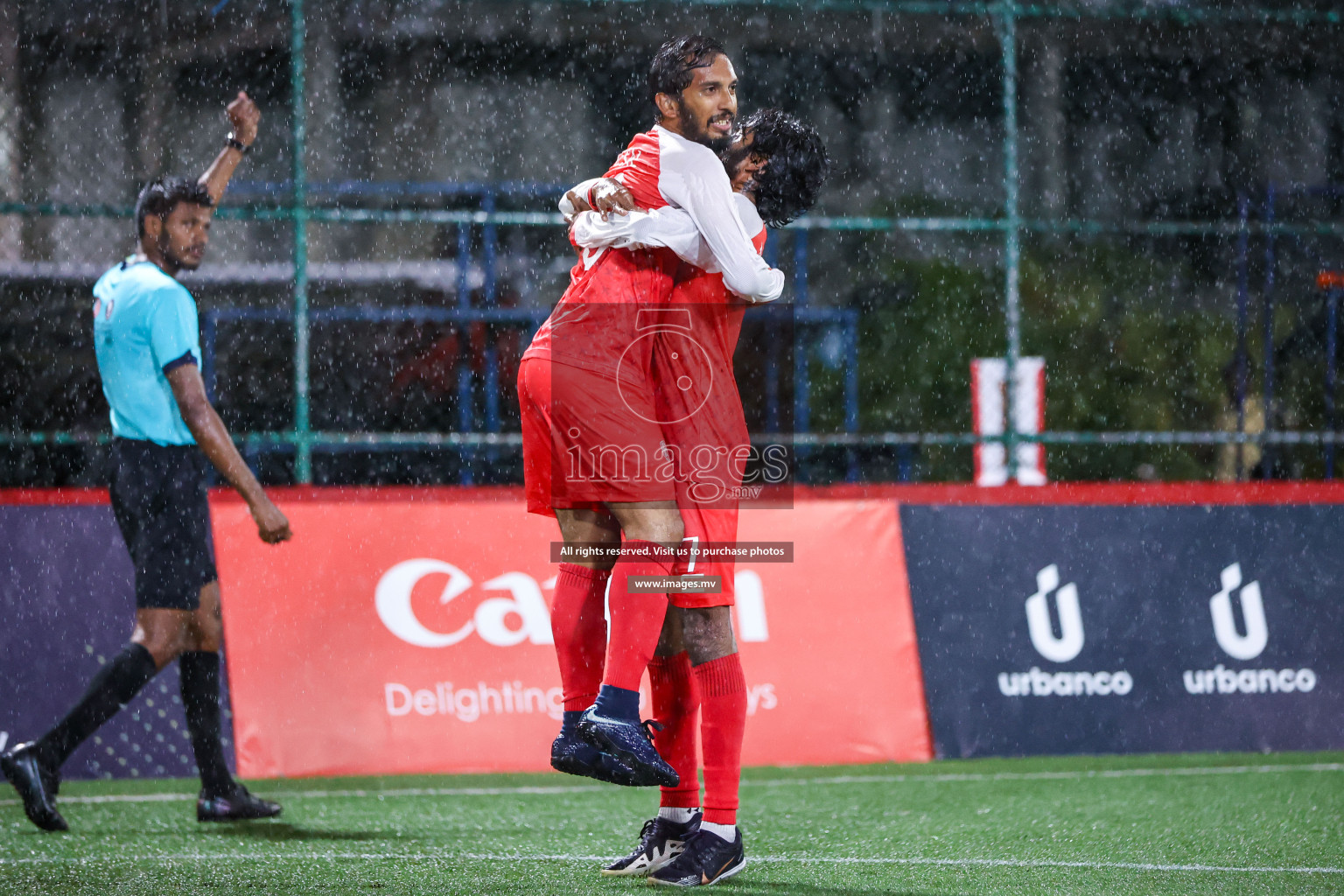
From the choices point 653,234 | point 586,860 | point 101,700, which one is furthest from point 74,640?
point 653,234

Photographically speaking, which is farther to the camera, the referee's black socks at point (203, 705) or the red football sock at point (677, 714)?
the referee's black socks at point (203, 705)

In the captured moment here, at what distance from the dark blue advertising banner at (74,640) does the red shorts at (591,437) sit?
2.45m

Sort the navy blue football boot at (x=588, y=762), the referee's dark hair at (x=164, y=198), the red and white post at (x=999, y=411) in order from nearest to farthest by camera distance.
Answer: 1. the navy blue football boot at (x=588, y=762)
2. the referee's dark hair at (x=164, y=198)
3. the red and white post at (x=999, y=411)

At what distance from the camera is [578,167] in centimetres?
1423

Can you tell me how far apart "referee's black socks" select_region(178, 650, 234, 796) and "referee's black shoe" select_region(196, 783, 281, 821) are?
0.04 m

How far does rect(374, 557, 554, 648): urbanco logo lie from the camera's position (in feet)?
18.0

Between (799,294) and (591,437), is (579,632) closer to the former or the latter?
(591,437)

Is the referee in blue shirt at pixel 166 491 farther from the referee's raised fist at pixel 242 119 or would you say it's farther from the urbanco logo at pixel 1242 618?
the urbanco logo at pixel 1242 618

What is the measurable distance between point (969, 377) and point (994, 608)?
5.94 metres

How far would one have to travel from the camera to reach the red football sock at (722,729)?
3.47m

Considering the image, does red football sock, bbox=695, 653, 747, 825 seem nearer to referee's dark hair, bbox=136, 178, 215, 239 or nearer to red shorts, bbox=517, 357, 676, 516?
red shorts, bbox=517, 357, 676, 516

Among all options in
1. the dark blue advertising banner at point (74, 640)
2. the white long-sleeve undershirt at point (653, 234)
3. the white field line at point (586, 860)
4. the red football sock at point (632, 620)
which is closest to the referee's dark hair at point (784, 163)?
the white long-sleeve undershirt at point (653, 234)

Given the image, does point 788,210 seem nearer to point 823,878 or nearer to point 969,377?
point 823,878

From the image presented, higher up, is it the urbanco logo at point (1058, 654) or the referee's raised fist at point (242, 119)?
the referee's raised fist at point (242, 119)
